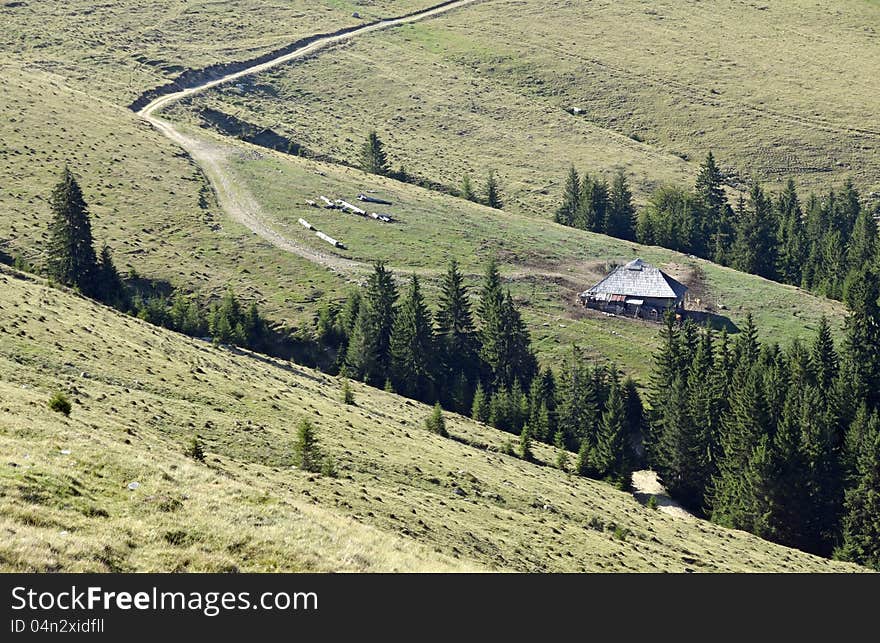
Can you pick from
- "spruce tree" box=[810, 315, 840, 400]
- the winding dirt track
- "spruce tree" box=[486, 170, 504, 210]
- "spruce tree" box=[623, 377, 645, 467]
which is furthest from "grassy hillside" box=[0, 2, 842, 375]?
"spruce tree" box=[810, 315, 840, 400]

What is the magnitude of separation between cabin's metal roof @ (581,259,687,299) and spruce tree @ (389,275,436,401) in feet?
87.5

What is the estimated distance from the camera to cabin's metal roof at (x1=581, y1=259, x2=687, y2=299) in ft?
356

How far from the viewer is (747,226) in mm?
140000

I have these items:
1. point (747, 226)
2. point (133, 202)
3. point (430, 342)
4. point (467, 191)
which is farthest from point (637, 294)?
point (133, 202)

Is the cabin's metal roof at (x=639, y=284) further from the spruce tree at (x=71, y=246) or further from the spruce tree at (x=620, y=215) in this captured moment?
the spruce tree at (x=71, y=246)

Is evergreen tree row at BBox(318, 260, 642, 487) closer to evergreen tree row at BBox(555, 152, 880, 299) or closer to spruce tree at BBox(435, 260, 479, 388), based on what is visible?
spruce tree at BBox(435, 260, 479, 388)

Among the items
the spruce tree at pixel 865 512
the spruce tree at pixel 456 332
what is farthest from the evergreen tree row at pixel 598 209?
the spruce tree at pixel 865 512

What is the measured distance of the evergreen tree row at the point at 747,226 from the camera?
135m

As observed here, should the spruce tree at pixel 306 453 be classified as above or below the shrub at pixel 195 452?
below

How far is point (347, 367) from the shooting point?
89.8 m

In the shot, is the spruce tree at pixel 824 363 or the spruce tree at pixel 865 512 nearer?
the spruce tree at pixel 865 512

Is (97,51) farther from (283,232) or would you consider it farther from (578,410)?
(578,410)

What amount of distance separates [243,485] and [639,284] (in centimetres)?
8555

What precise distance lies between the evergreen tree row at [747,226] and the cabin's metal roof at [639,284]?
29656 mm
